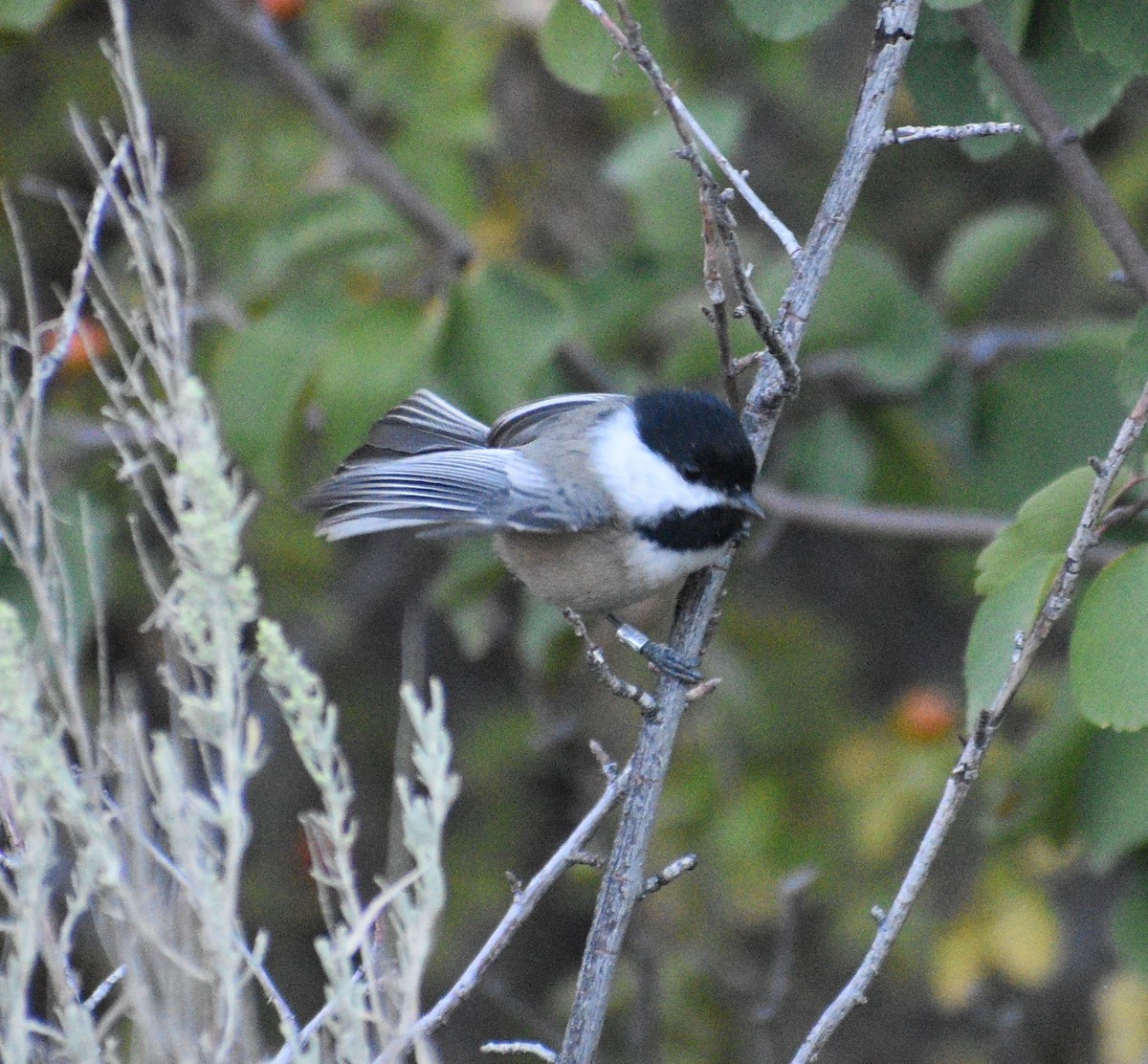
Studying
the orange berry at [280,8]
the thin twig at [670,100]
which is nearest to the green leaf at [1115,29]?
the thin twig at [670,100]

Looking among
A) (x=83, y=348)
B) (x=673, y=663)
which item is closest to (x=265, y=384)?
(x=83, y=348)

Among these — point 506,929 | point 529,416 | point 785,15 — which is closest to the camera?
point 506,929

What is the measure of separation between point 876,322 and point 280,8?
153 cm

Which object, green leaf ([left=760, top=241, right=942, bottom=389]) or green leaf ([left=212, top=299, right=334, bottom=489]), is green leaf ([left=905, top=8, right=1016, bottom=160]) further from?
green leaf ([left=212, top=299, right=334, bottom=489])

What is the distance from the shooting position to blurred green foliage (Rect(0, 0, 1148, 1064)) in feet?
9.62

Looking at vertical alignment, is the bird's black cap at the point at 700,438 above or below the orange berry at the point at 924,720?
above

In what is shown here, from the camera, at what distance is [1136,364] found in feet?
6.34

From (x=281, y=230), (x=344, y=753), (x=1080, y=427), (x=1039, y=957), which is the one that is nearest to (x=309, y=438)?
(x=281, y=230)

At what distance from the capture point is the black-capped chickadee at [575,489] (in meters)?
2.09

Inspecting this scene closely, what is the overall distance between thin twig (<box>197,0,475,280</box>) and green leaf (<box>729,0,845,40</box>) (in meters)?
1.27

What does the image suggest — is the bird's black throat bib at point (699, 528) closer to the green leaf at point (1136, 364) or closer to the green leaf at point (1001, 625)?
the green leaf at point (1001, 625)

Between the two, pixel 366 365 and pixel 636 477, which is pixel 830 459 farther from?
pixel 636 477

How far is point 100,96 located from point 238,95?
36 centimetres

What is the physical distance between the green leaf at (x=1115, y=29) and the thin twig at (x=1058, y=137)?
139 millimetres
